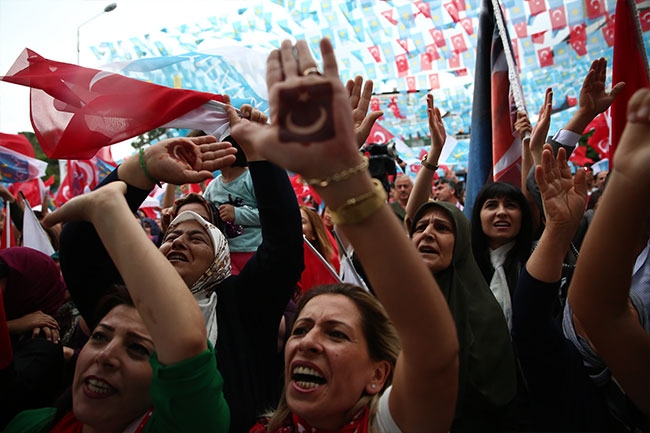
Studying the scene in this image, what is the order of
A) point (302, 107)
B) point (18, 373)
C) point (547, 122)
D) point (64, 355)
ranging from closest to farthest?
point (302, 107)
point (18, 373)
point (64, 355)
point (547, 122)

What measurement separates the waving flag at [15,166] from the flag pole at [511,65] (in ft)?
13.9

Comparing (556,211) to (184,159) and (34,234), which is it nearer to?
(184,159)

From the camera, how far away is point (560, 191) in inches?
73.8

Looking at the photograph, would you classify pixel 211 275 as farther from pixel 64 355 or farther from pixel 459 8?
pixel 459 8

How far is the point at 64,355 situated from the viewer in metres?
2.21

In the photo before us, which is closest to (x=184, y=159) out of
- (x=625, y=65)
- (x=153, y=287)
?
(x=153, y=287)

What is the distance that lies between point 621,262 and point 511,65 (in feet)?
10.7

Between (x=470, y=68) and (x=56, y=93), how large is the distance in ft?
A: 24.7

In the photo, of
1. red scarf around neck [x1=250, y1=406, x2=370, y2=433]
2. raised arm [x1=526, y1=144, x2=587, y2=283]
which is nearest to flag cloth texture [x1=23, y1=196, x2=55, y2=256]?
red scarf around neck [x1=250, y1=406, x2=370, y2=433]

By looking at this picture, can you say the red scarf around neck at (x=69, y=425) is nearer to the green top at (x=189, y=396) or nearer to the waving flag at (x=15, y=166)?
the green top at (x=189, y=396)

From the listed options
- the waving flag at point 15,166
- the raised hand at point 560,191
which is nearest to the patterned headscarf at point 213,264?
the raised hand at point 560,191

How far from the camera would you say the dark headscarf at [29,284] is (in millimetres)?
2301

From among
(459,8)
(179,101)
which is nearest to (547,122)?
(179,101)

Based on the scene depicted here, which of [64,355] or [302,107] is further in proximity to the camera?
[64,355]
